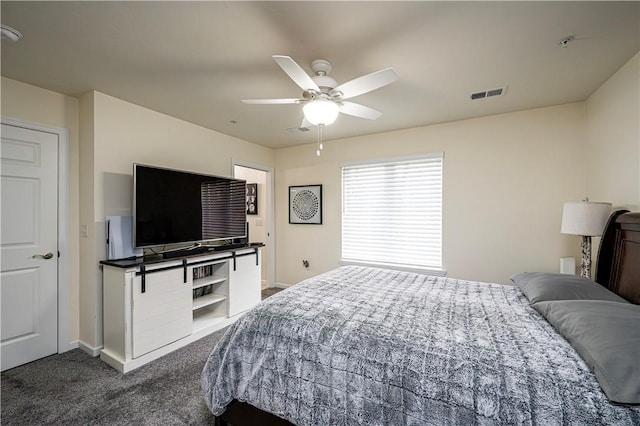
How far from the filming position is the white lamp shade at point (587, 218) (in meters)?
2.29

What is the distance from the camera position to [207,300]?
3295 millimetres

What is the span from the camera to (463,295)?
2.01 meters

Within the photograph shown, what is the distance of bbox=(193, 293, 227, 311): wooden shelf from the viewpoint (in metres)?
3.16

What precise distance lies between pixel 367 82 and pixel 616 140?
232cm

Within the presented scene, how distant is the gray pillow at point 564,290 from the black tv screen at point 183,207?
10.7 ft

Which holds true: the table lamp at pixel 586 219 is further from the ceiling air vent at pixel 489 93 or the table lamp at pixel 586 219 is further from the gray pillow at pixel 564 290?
the ceiling air vent at pixel 489 93

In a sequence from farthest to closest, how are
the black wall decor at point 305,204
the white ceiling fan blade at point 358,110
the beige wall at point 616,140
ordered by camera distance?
the black wall decor at point 305,204 < the white ceiling fan blade at point 358,110 < the beige wall at point 616,140

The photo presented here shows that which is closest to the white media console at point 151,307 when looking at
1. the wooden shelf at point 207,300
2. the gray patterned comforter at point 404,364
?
the wooden shelf at point 207,300

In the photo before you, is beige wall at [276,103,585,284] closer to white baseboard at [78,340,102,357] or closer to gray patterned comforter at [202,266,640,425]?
gray patterned comforter at [202,266,640,425]

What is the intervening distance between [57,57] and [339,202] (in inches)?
135

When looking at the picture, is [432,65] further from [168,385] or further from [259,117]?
[168,385]

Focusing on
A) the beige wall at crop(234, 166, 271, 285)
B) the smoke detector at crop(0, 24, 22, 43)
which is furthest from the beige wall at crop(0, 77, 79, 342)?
the beige wall at crop(234, 166, 271, 285)

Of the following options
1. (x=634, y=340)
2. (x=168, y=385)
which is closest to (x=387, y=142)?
(x=634, y=340)

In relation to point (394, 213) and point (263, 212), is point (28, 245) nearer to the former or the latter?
point (263, 212)
